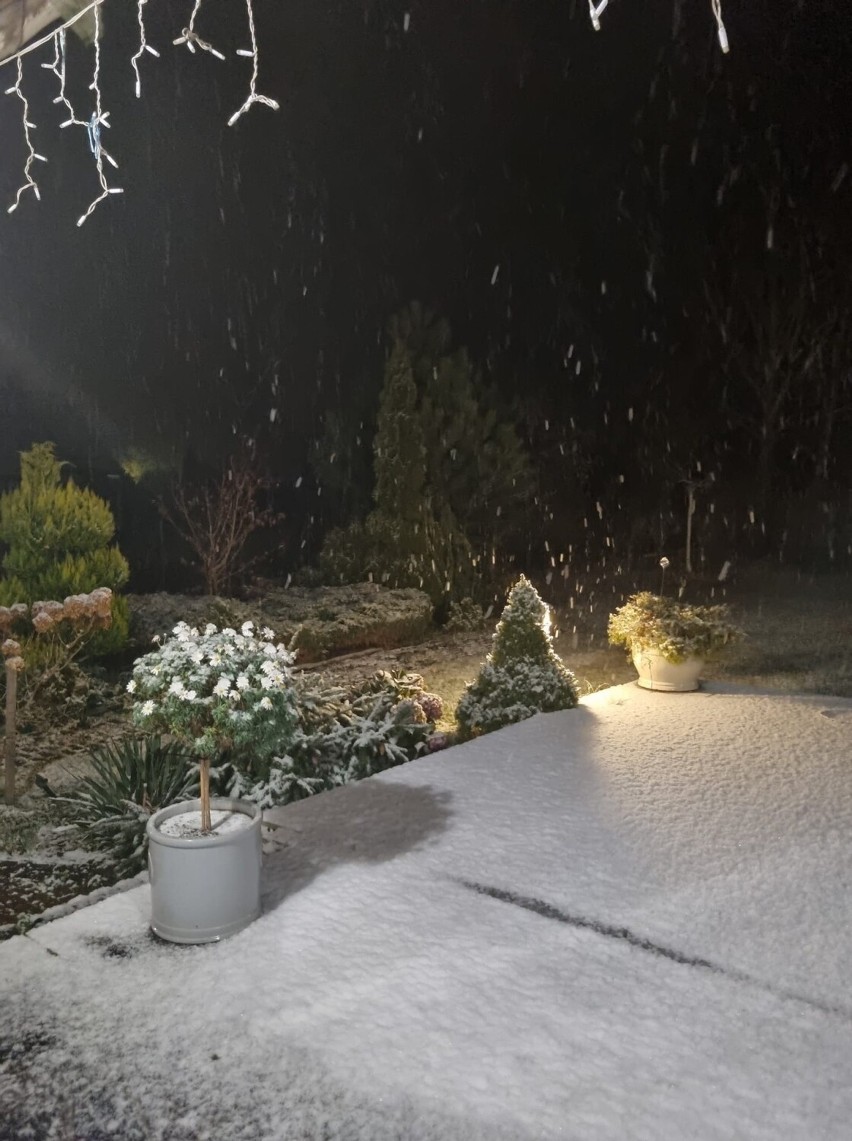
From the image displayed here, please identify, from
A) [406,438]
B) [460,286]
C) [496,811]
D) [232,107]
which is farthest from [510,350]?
[496,811]

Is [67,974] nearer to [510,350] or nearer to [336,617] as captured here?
[336,617]

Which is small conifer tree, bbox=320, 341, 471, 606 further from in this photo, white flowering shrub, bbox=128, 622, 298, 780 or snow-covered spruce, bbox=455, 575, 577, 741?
white flowering shrub, bbox=128, 622, 298, 780

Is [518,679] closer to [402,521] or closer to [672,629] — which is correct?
[672,629]

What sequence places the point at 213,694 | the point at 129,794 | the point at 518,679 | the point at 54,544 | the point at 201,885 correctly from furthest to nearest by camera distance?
the point at 54,544 → the point at 518,679 → the point at 129,794 → the point at 213,694 → the point at 201,885

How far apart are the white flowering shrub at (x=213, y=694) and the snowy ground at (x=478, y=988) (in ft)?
2.31

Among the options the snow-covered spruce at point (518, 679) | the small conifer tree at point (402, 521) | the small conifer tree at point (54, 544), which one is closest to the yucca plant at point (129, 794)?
the snow-covered spruce at point (518, 679)

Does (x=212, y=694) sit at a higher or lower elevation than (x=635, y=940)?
higher

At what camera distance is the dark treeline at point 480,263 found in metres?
9.93

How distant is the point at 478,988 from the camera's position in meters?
2.97

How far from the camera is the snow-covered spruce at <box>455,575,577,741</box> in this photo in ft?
21.0

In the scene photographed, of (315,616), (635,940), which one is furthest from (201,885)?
(315,616)

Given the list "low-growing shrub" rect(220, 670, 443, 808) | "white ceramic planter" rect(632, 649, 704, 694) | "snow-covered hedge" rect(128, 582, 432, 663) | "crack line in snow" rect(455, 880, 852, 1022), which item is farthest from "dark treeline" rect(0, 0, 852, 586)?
"crack line in snow" rect(455, 880, 852, 1022)

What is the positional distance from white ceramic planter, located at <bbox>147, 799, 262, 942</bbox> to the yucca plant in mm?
1092

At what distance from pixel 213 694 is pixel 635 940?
1.75 m
